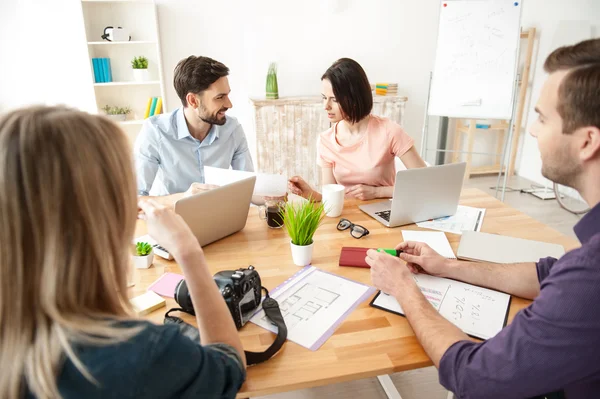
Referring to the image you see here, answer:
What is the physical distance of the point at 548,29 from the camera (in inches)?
161

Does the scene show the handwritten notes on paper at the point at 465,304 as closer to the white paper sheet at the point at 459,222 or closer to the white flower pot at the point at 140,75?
the white paper sheet at the point at 459,222

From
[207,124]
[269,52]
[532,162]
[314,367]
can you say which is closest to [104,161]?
[314,367]

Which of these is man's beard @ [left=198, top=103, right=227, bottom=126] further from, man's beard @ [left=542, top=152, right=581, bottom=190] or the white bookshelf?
the white bookshelf

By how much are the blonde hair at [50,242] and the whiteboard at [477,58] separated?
3.32m

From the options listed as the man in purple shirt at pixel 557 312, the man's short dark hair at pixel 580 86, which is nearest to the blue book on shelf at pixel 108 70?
the man in purple shirt at pixel 557 312

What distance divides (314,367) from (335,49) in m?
3.54

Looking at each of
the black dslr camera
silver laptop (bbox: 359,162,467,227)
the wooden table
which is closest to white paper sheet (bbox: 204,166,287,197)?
the wooden table

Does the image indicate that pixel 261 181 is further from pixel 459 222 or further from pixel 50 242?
pixel 50 242

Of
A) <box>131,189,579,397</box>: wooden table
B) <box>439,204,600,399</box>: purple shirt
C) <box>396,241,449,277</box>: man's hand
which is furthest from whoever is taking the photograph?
<box>396,241,449,277</box>: man's hand

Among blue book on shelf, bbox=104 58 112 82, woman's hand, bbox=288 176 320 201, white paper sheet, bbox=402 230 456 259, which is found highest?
blue book on shelf, bbox=104 58 112 82

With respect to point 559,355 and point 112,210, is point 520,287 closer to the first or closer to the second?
point 559,355

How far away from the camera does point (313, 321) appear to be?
97cm

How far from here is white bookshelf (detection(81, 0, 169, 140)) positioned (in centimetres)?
331

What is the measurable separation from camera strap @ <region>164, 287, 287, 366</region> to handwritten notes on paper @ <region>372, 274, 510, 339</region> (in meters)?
0.26
